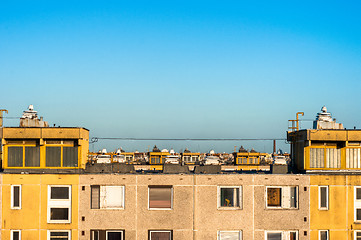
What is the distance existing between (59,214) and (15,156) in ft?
15.2

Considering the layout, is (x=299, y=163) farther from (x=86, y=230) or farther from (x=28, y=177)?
(x=28, y=177)

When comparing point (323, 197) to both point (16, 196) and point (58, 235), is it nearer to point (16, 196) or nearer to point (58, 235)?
point (58, 235)

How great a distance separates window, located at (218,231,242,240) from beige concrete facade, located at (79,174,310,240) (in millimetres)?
252

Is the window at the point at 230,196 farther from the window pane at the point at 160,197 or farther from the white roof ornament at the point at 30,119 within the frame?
the white roof ornament at the point at 30,119

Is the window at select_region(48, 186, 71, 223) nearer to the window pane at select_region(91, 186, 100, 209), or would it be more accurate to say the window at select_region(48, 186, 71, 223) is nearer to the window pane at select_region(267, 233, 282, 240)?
the window pane at select_region(91, 186, 100, 209)

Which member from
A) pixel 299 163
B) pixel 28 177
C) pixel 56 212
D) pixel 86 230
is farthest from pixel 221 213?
pixel 28 177

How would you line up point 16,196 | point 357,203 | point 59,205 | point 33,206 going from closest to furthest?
point 33,206
point 59,205
point 16,196
point 357,203

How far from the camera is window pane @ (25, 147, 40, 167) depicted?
28156mm

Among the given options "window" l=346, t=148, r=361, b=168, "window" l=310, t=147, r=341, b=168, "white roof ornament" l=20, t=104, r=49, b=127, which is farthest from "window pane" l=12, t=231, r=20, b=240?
"window" l=346, t=148, r=361, b=168

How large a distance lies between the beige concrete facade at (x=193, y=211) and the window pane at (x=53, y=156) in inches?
81.4

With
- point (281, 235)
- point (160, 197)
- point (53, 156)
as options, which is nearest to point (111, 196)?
point (160, 197)

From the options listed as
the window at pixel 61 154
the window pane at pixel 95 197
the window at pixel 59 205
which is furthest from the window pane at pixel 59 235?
the window at pixel 61 154

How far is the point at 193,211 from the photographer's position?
27656 millimetres

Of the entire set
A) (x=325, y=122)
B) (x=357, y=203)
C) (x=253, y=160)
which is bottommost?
(x=253, y=160)
